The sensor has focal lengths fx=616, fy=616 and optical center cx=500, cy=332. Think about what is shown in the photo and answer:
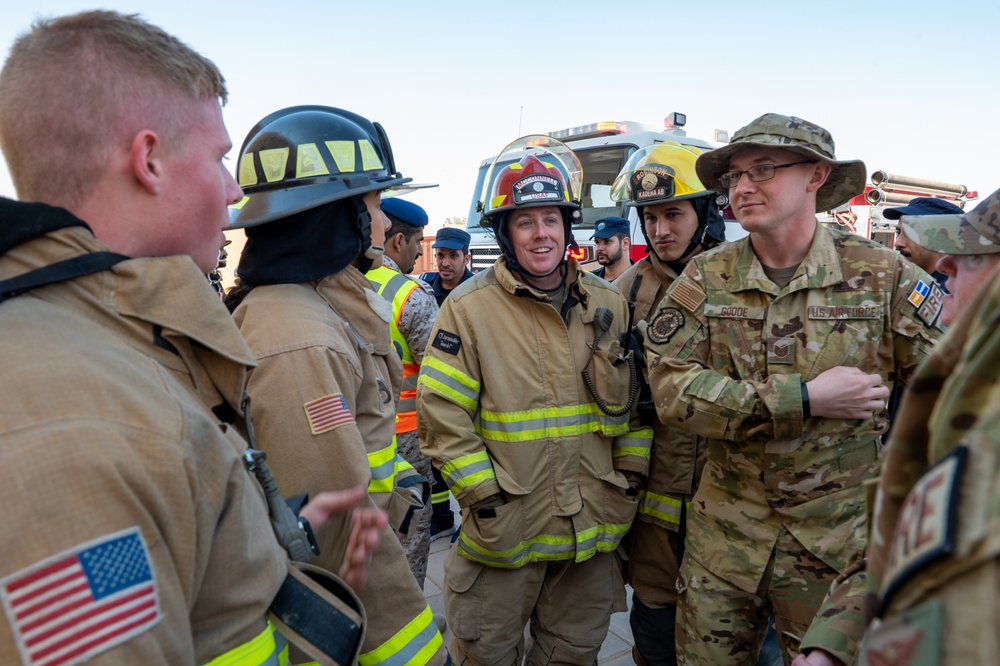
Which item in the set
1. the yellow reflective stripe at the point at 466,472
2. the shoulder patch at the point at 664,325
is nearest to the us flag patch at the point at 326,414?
the yellow reflective stripe at the point at 466,472

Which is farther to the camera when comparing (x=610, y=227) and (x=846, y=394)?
(x=610, y=227)

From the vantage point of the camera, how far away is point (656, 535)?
2973mm

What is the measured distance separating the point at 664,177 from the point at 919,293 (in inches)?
61.5

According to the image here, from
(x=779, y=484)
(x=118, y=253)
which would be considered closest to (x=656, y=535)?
(x=779, y=484)

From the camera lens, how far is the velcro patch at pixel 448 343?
274 centimetres

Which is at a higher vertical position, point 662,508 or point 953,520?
point 953,520

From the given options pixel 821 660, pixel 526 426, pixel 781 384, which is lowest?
pixel 526 426

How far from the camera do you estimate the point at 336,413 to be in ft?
5.47

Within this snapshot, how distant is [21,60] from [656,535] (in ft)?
9.42

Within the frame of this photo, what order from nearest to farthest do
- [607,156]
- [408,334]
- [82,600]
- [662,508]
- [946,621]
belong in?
[946,621]
[82,600]
[662,508]
[408,334]
[607,156]

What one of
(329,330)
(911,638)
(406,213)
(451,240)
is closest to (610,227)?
(451,240)

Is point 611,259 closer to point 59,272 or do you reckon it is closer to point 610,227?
point 610,227

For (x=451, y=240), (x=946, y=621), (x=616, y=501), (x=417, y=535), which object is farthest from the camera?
(x=451, y=240)

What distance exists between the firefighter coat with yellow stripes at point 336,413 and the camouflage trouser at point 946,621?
4.46 feet
